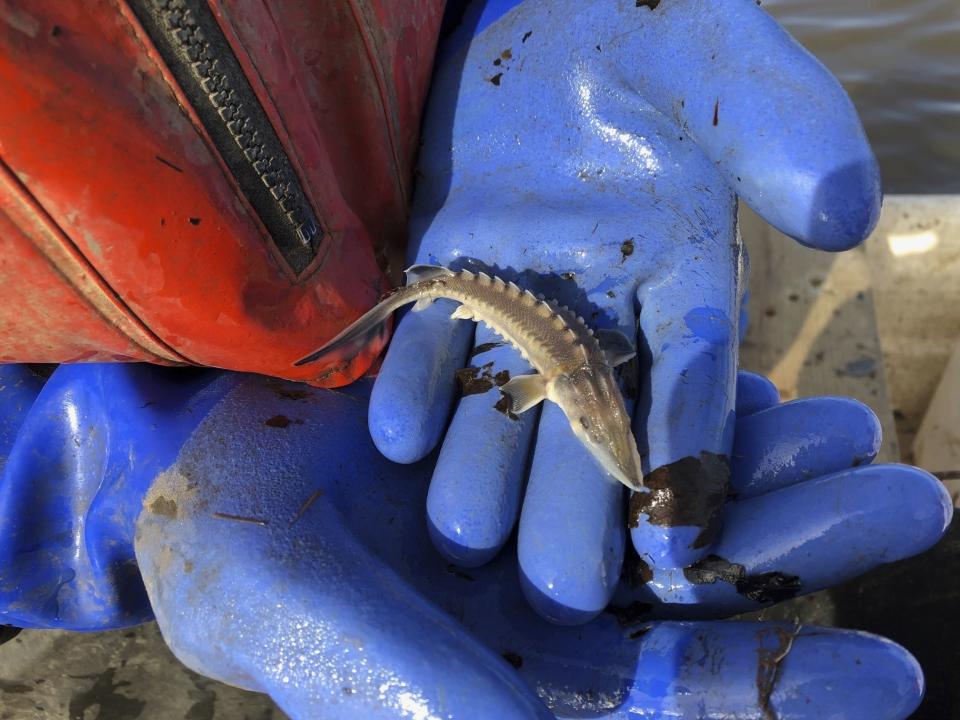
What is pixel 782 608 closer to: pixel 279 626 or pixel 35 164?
pixel 279 626

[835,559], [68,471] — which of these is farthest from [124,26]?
[835,559]

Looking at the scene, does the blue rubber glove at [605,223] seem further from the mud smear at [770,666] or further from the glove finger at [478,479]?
the mud smear at [770,666]

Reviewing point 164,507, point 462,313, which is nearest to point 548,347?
point 462,313

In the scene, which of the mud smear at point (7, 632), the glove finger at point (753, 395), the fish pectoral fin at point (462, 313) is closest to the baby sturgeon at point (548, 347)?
the fish pectoral fin at point (462, 313)

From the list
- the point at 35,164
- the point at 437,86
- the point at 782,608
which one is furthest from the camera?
the point at 437,86

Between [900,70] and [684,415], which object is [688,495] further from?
[900,70]
